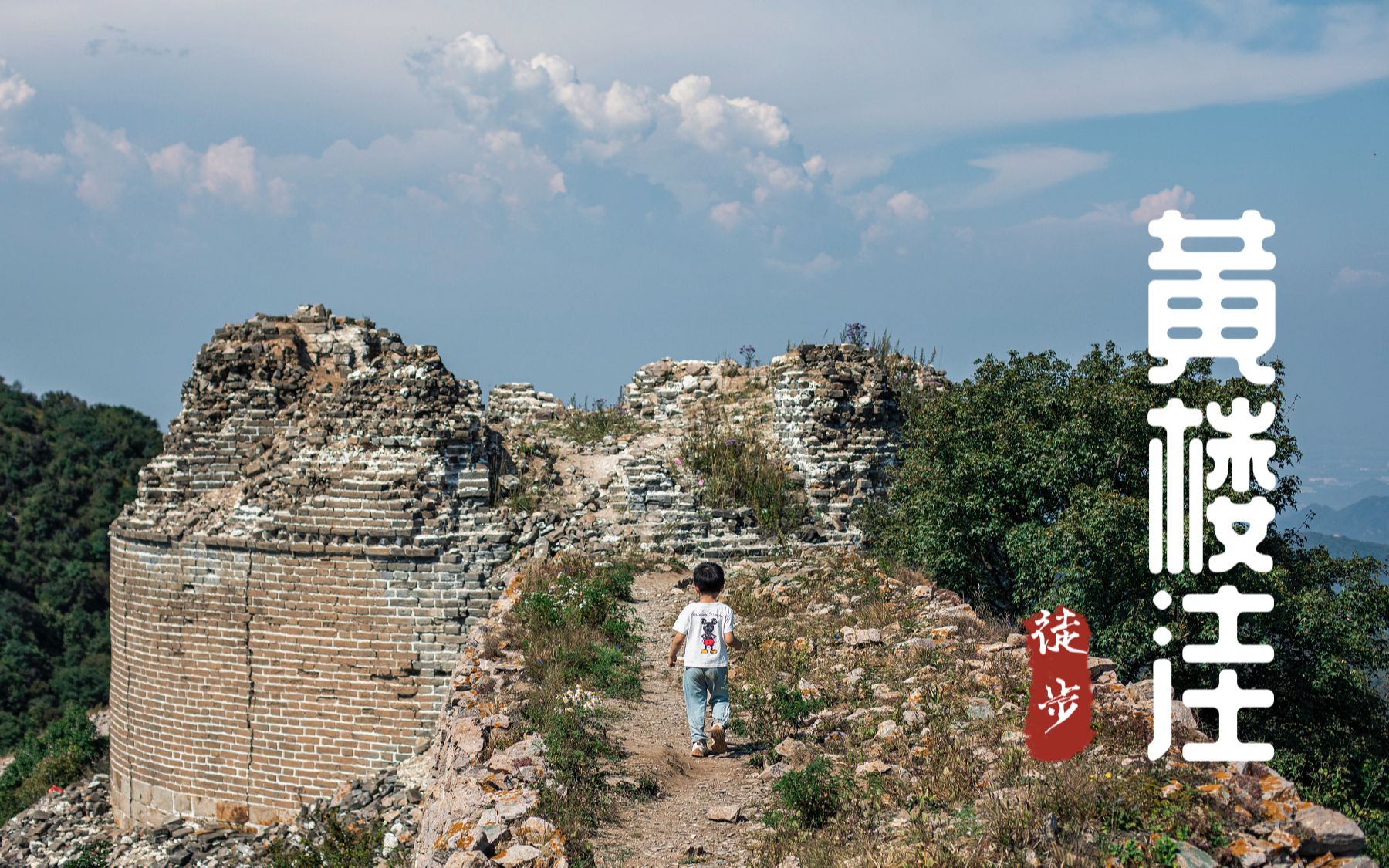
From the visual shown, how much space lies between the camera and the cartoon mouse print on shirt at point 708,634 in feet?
24.9

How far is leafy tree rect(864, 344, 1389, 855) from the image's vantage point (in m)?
11.6

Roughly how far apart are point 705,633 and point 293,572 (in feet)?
21.9

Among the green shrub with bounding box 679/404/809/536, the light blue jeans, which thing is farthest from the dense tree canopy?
the light blue jeans

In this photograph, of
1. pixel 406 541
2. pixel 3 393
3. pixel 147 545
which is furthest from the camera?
pixel 3 393

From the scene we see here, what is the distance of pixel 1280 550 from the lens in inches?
499

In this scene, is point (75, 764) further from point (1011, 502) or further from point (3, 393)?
point (3, 393)

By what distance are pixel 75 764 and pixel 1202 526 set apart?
1564 centimetres

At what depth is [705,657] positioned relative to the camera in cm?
759

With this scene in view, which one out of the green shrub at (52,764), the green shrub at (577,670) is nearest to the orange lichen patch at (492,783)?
the green shrub at (577,670)

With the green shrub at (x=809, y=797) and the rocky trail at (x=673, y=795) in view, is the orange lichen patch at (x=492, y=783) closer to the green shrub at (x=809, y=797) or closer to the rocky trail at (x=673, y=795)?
the rocky trail at (x=673, y=795)

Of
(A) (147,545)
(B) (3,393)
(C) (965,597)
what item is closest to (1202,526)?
(C) (965,597)

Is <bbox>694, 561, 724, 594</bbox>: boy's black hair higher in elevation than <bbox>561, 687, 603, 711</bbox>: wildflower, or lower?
higher

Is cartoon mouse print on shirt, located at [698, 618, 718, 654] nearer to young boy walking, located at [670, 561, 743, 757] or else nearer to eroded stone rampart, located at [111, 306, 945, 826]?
young boy walking, located at [670, 561, 743, 757]

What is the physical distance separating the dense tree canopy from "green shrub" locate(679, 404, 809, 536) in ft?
63.8
